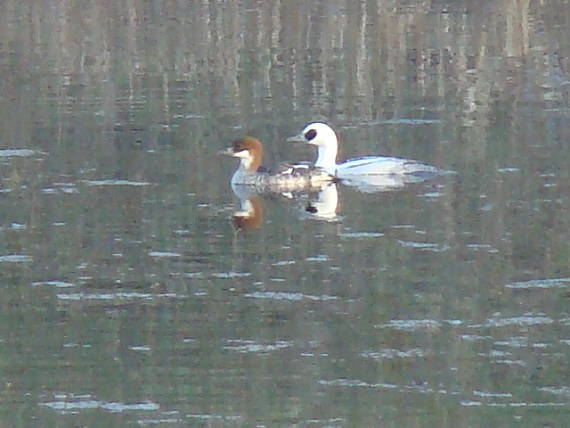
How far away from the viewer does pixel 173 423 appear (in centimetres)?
856

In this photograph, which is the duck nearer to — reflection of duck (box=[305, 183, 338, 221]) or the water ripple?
reflection of duck (box=[305, 183, 338, 221])

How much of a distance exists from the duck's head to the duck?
549mm

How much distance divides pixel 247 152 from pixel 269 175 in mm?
356

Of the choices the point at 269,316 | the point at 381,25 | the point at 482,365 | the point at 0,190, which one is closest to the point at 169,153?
the point at 0,190

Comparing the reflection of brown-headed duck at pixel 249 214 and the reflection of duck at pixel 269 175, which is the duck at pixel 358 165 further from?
the reflection of brown-headed duck at pixel 249 214

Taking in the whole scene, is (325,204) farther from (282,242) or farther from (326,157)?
(282,242)

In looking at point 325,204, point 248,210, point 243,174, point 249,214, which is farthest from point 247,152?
point 249,214

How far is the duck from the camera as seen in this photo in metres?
15.8

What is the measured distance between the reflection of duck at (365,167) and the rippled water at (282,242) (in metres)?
0.20

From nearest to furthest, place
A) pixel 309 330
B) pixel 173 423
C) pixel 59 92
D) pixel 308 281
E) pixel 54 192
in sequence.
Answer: pixel 173 423 < pixel 309 330 < pixel 308 281 < pixel 54 192 < pixel 59 92

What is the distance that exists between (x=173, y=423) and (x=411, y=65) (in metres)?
15.0

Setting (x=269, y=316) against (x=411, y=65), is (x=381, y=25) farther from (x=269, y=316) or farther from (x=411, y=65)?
(x=269, y=316)

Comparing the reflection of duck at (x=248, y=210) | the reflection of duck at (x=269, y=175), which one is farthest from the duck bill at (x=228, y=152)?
the reflection of duck at (x=248, y=210)

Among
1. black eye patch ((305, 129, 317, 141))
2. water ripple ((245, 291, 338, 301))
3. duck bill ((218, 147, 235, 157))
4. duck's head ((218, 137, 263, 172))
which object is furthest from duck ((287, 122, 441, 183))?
water ripple ((245, 291, 338, 301))
